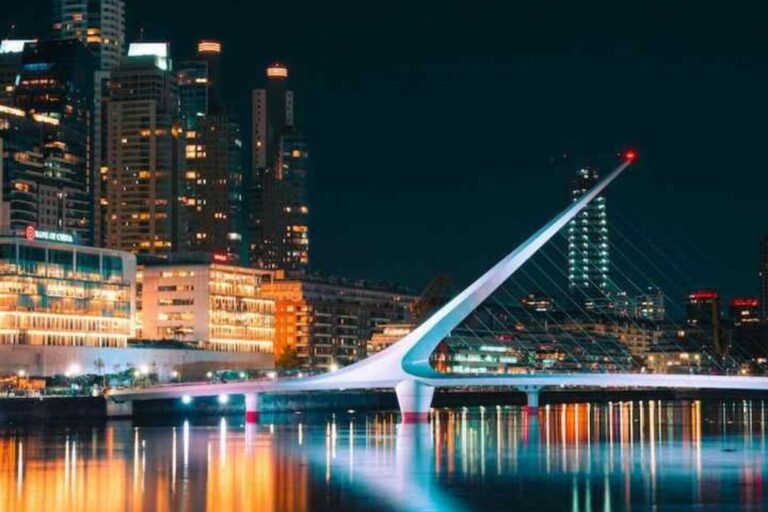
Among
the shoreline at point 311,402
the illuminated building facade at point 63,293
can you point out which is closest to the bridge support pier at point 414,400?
the shoreline at point 311,402

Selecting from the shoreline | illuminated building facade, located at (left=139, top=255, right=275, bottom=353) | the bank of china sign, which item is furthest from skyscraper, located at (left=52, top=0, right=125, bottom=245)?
the bank of china sign

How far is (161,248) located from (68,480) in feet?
390

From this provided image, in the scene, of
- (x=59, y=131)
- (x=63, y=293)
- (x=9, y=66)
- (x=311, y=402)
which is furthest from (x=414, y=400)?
(x=9, y=66)

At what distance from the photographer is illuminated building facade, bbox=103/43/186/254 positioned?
16162 cm

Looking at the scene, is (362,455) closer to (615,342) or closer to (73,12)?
(615,342)

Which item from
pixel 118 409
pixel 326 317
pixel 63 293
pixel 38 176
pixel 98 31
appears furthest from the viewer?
pixel 98 31

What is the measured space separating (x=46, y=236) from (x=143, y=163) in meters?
64.5

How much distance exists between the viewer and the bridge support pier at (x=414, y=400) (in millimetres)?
68625

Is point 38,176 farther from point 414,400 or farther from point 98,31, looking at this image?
point 414,400

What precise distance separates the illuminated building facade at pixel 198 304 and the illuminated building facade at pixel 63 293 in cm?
1143

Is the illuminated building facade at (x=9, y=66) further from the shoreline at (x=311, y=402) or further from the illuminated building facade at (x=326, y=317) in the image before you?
the shoreline at (x=311, y=402)

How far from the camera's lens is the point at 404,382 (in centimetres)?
6812

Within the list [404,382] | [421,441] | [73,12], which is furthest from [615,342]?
[421,441]

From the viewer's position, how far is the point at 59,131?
468 feet
